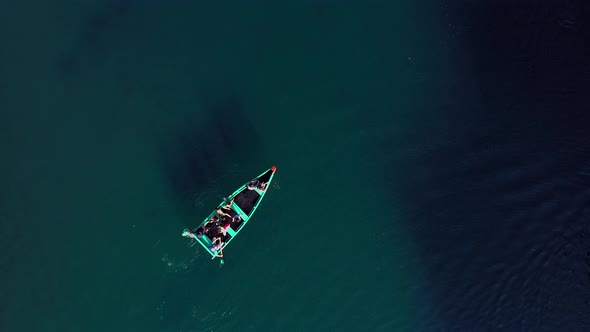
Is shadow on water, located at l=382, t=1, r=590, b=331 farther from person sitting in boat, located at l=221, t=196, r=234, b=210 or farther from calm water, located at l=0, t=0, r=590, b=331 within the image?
person sitting in boat, located at l=221, t=196, r=234, b=210

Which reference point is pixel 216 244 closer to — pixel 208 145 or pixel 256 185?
pixel 256 185

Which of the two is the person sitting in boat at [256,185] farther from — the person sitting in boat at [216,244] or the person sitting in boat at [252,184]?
the person sitting in boat at [216,244]

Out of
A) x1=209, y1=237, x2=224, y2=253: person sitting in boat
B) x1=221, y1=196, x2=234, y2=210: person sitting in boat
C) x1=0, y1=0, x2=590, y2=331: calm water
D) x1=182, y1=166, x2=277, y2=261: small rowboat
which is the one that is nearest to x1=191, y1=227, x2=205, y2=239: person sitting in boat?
x1=182, y1=166, x2=277, y2=261: small rowboat

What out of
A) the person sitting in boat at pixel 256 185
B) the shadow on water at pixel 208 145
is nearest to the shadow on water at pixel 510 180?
the person sitting in boat at pixel 256 185

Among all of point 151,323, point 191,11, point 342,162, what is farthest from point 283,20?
point 151,323

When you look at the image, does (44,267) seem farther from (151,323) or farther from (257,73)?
(257,73)

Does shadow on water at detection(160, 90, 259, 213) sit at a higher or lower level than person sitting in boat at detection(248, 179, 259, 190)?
higher
